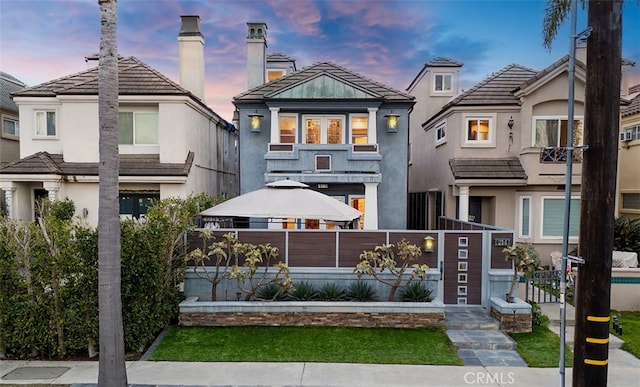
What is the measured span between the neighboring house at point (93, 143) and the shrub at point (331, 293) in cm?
755

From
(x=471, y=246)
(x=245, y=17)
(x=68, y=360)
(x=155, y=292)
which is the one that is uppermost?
(x=245, y=17)

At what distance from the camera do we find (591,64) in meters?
4.46

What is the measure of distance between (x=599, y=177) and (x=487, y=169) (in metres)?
10.3

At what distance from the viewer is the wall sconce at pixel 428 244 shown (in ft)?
30.1

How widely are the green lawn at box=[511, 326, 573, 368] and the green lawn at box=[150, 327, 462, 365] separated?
137 cm

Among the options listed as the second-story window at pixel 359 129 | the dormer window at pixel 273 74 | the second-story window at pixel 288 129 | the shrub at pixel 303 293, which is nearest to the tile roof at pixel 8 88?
A: the dormer window at pixel 273 74

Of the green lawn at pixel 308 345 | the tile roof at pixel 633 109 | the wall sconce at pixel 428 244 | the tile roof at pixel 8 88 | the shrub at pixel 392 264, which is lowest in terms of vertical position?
the green lawn at pixel 308 345

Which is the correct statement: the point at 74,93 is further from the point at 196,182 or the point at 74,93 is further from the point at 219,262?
the point at 219,262

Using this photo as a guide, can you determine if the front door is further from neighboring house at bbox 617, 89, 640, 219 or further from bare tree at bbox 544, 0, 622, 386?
neighboring house at bbox 617, 89, 640, 219

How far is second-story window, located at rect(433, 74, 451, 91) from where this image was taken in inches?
756

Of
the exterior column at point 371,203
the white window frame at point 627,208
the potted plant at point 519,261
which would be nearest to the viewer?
the potted plant at point 519,261

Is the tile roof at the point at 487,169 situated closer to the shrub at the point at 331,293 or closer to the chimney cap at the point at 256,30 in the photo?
the shrub at the point at 331,293

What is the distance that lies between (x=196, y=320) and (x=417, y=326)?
4.90 m

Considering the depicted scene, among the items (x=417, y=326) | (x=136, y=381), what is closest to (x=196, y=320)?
(x=136, y=381)
